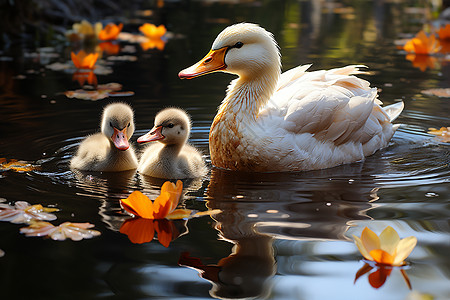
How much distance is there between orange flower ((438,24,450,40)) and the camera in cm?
1049

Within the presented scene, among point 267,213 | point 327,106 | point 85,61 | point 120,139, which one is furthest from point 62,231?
point 85,61

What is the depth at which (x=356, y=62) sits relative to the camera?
916 centimetres

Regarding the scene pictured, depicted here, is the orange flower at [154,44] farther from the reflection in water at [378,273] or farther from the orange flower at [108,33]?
the reflection in water at [378,273]

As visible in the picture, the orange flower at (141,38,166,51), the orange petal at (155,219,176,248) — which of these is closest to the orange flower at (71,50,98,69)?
the orange flower at (141,38,166,51)

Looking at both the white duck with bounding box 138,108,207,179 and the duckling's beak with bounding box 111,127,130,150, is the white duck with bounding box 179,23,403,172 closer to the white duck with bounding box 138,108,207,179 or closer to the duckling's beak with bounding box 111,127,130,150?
the white duck with bounding box 138,108,207,179

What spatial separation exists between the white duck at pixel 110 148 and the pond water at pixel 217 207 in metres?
0.08

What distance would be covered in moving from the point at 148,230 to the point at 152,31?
7824 mm

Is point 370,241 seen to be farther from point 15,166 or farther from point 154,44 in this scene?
point 154,44

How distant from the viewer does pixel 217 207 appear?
408cm

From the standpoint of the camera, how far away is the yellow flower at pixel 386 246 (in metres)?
3.11

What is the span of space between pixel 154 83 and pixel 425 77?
336 centimetres

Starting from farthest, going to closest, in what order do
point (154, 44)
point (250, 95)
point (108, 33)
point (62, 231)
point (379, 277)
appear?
point (154, 44) < point (108, 33) < point (250, 95) < point (62, 231) < point (379, 277)

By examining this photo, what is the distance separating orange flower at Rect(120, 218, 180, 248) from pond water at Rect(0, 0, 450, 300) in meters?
0.04

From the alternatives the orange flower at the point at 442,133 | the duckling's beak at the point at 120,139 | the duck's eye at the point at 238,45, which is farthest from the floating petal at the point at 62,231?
the orange flower at the point at 442,133
